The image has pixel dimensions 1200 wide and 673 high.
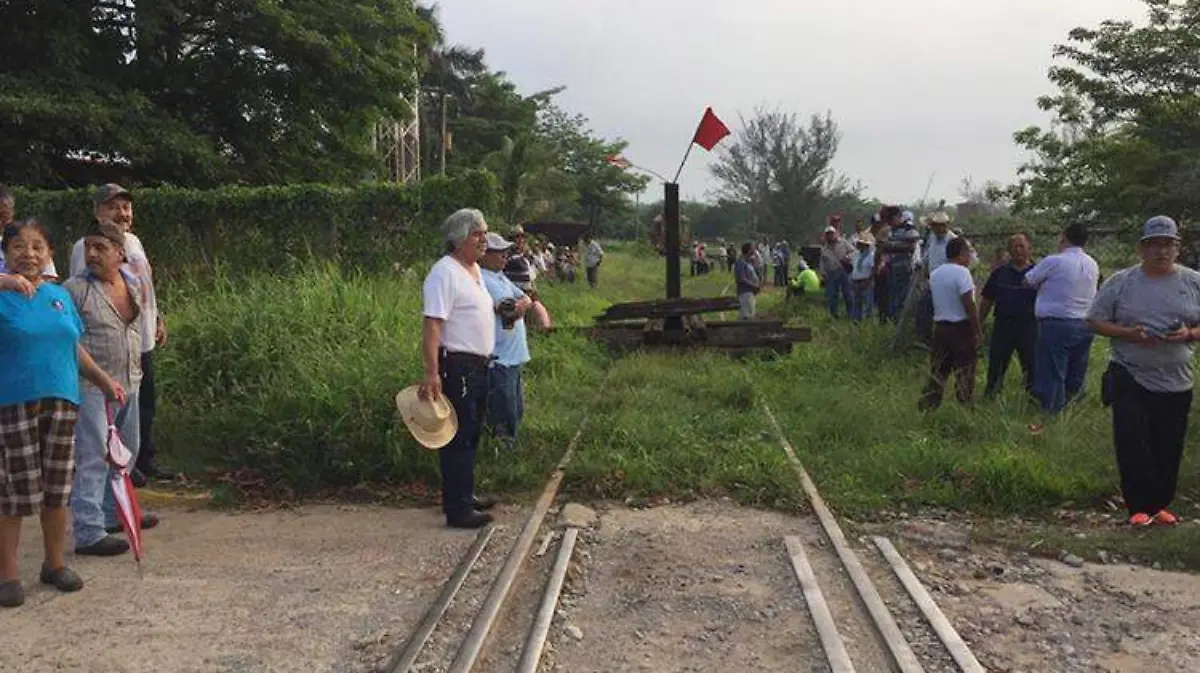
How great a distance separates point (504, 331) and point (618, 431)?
134 cm

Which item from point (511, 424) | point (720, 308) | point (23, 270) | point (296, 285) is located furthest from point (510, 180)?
point (23, 270)

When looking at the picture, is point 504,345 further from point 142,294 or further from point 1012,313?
point 1012,313

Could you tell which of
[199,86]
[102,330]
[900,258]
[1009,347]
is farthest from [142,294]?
[199,86]

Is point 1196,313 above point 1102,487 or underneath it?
above

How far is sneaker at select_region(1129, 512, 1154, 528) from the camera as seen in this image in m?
5.43

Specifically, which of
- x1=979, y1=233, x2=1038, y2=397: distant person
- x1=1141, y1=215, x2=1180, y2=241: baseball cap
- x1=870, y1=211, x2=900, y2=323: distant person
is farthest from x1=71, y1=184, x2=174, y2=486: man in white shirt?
x1=870, y1=211, x2=900, y2=323: distant person

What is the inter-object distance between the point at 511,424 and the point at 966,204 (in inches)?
1995

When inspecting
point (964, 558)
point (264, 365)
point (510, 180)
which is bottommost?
point (964, 558)

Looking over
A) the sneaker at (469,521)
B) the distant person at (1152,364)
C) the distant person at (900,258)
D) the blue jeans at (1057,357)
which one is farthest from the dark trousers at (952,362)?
the distant person at (900,258)

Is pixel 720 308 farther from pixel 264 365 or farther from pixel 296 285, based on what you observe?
pixel 264 365

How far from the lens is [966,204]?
52219 millimetres

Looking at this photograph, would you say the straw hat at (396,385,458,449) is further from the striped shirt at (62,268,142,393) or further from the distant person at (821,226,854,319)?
the distant person at (821,226,854,319)

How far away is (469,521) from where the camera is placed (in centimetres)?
545

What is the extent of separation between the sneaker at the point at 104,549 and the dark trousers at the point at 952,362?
6.25 metres
